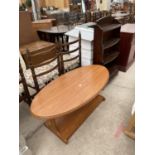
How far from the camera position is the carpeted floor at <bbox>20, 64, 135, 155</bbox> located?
1.56m

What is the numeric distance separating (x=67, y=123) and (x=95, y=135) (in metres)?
0.36

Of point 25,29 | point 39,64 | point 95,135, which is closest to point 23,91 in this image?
point 39,64

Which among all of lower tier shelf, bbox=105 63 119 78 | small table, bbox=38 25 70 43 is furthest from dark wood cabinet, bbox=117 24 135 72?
small table, bbox=38 25 70 43

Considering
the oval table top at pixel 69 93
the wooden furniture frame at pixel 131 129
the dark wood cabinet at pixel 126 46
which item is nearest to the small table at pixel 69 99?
the oval table top at pixel 69 93

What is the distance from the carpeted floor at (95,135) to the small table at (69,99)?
8 centimetres

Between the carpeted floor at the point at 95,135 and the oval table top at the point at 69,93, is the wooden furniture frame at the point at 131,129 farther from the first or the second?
the oval table top at the point at 69,93

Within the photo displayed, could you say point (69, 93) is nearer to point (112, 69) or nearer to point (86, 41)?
point (86, 41)

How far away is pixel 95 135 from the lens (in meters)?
1.72

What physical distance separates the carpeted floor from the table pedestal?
1.9 inches

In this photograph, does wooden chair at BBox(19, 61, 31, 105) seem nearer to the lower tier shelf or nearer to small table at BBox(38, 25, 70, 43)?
the lower tier shelf

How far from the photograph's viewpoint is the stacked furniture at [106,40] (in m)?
2.13
